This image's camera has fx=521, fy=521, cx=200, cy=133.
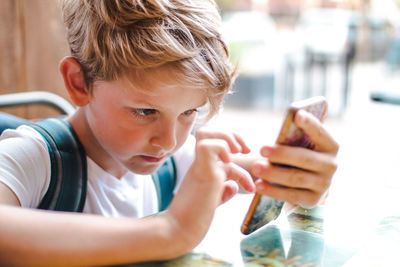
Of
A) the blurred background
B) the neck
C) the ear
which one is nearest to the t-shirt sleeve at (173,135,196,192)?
the neck

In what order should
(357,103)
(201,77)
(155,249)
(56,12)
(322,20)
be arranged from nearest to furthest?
(155,249), (201,77), (56,12), (357,103), (322,20)

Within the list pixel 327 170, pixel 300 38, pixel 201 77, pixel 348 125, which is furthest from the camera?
pixel 300 38

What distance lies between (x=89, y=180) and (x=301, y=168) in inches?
18.8

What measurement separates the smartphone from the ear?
1.40ft

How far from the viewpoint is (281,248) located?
74 centimetres

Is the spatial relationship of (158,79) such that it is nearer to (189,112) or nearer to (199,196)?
(189,112)

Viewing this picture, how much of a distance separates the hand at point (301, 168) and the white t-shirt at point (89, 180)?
1.25 feet

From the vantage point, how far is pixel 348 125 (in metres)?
4.73

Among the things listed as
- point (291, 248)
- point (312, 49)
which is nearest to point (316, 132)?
point (291, 248)

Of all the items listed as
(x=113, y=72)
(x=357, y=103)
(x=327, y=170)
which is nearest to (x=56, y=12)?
(x=113, y=72)

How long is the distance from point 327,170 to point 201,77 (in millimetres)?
287

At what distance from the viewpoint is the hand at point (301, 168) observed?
699mm

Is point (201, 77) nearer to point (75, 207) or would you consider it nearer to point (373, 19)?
point (75, 207)

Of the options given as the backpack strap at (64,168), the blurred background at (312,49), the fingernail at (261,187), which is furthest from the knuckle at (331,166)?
the blurred background at (312,49)
